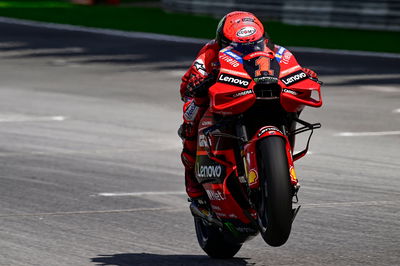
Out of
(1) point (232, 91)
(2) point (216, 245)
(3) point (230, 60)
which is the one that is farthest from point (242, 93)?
(2) point (216, 245)

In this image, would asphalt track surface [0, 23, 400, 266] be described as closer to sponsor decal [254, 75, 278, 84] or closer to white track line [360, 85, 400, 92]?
white track line [360, 85, 400, 92]

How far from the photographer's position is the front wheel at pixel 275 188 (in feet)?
20.6

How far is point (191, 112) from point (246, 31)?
30.0 inches

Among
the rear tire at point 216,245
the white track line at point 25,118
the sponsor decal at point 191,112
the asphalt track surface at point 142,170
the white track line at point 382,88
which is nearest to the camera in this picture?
the sponsor decal at point 191,112

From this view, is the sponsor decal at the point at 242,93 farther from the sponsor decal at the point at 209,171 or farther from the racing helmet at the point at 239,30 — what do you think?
the sponsor decal at the point at 209,171

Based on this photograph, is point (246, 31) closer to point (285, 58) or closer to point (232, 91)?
point (285, 58)

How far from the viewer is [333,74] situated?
22031 millimetres

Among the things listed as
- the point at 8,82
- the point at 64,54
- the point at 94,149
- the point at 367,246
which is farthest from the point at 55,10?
the point at 367,246

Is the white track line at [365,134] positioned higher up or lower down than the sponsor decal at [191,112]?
lower down

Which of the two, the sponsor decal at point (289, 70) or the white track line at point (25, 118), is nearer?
the sponsor decal at point (289, 70)

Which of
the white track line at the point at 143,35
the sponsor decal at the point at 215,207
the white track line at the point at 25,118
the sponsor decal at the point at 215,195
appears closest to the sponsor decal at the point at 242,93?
the sponsor decal at the point at 215,195

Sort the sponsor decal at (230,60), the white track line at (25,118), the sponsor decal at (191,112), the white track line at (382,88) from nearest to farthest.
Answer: the sponsor decal at (230,60), the sponsor decal at (191,112), the white track line at (25,118), the white track line at (382,88)

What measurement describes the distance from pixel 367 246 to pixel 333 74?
14494 mm

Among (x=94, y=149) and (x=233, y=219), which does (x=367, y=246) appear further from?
(x=94, y=149)
